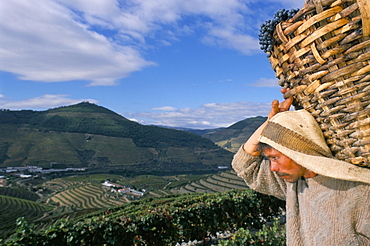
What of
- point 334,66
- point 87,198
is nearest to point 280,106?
point 334,66

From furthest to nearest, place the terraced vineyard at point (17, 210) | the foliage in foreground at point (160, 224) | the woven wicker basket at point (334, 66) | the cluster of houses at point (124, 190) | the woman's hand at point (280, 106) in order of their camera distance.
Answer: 1. the cluster of houses at point (124, 190)
2. the terraced vineyard at point (17, 210)
3. the foliage in foreground at point (160, 224)
4. the woman's hand at point (280, 106)
5. the woven wicker basket at point (334, 66)

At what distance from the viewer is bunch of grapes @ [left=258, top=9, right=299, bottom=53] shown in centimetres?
132

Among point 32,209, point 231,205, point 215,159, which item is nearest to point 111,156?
point 215,159

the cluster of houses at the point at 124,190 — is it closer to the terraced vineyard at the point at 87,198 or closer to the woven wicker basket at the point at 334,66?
the terraced vineyard at the point at 87,198

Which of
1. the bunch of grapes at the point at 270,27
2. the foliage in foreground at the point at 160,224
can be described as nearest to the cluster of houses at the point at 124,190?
the foliage in foreground at the point at 160,224

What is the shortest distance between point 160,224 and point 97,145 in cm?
13190

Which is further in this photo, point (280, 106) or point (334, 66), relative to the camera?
point (280, 106)

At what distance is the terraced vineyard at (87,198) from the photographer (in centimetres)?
5627

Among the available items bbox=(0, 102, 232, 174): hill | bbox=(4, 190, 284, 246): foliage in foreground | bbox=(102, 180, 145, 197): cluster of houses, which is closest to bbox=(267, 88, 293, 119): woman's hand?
bbox=(4, 190, 284, 246): foliage in foreground

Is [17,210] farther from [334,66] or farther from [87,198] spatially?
[334,66]

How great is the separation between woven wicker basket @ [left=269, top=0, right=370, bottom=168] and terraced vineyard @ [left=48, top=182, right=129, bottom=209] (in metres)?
56.3

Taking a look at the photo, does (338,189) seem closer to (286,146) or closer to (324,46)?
(286,146)

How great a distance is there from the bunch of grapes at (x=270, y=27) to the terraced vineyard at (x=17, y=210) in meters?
49.8

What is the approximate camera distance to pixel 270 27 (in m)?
1.35
